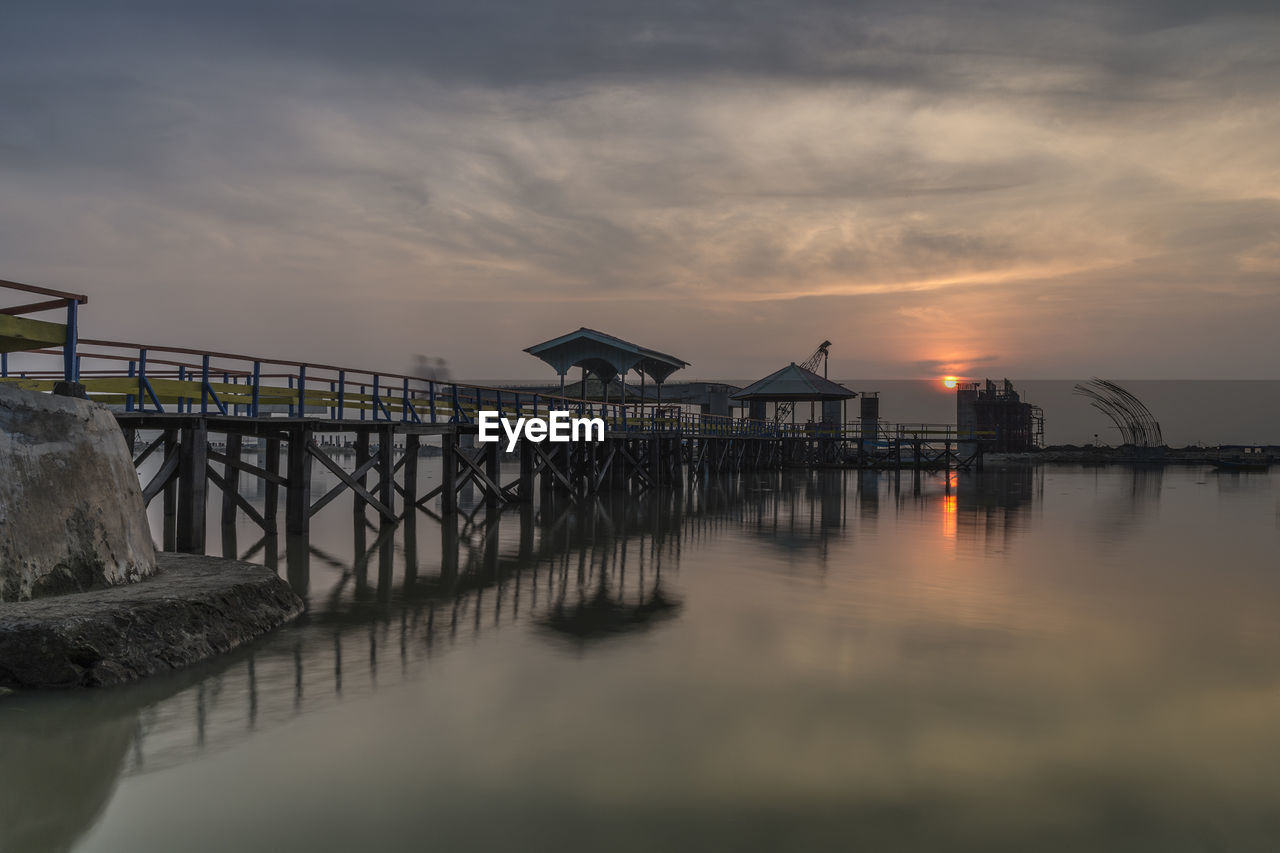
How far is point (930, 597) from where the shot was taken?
12492 mm

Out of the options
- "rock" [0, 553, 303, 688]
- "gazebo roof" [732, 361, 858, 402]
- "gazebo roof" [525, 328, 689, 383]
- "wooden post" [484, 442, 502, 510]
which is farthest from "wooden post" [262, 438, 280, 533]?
"gazebo roof" [732, 361, 858, 402]

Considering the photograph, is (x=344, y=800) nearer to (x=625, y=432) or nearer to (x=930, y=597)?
(x=930, y=597)

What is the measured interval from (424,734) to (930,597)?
26.9 feet

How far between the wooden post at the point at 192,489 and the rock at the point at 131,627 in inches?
144

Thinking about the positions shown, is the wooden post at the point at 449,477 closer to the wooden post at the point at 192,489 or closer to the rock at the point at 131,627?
the wooden post at the point at 192,489

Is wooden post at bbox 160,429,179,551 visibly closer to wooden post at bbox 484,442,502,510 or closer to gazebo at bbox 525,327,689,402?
wooden post at bbox 484,442,502,510

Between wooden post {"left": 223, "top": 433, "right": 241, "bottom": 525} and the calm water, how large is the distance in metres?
4.39

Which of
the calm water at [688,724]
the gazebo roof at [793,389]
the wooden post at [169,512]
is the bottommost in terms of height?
the calm water at [688,724]

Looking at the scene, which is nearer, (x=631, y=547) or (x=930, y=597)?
(x=930, y=597)

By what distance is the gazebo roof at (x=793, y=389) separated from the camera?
48.5m

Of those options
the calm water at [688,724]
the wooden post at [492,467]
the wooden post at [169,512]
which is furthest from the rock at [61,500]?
the wooden post at [492,467]

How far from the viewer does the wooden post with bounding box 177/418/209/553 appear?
13047 millimetres

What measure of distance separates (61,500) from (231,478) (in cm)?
1122

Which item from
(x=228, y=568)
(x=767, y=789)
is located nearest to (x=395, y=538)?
(x=228, y=568)
